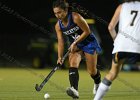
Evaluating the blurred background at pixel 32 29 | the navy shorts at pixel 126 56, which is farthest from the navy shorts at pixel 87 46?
the blurred background at pixel 32 29

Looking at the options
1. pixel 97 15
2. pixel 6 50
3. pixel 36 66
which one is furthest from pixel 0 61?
pixel 97 15

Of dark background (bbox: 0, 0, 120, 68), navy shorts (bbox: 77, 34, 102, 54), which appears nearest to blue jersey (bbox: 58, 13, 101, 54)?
navy shorts (bbox: 77, 34, 102, 54)

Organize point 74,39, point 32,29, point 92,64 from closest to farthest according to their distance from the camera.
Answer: point 74,39, point 92,64, point 32,29

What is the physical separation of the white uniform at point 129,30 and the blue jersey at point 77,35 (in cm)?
201

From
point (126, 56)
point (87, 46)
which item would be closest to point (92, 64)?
point (87, 46)

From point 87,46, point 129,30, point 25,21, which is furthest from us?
point 25,21

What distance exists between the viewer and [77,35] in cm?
1102

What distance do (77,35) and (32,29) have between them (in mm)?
17508

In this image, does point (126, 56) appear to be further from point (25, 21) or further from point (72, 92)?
point (25, 21)

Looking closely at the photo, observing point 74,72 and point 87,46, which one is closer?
point 74,72

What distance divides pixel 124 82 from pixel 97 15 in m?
12.2

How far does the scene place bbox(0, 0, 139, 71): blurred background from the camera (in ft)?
79.4

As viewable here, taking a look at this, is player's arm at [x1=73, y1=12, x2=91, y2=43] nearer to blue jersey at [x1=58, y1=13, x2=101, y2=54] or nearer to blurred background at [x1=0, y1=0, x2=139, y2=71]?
blue jersey at [x1=58, y1=13, x2=101, y2=54]

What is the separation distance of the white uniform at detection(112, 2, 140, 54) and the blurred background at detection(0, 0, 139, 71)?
1461 centimetres
